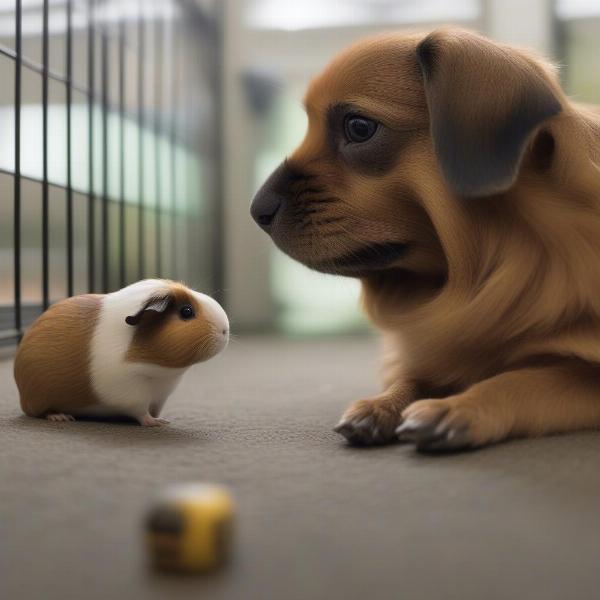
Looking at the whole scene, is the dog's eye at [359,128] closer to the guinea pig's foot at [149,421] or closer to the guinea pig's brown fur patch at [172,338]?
the guinea pig's brown fur patch at [172,338]

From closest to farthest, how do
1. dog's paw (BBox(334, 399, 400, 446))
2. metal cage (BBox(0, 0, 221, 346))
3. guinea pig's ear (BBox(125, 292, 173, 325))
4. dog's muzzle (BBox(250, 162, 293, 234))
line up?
dog's paw (BBox(334, 399, 400, 446)) < guinea pig's ear (BBox(125, 292, 173, 325)) < dog's muzzle (BBox(250, 162, 293, 234)) < metal cage (BBox(0, 0, 221, 346))

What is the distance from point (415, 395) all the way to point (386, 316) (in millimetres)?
182

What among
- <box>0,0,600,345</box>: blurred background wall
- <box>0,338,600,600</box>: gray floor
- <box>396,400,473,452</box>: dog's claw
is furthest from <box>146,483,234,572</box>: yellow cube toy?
<box>0,0,600,345</box>: blurred background wall

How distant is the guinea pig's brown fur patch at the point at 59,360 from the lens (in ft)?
4.46

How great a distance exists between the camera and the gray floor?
2.22ft

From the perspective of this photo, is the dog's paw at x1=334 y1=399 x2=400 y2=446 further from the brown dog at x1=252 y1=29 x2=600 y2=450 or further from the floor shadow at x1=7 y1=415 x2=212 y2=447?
the floor shadow at x1=7 y1=415 x2=212 y2=447

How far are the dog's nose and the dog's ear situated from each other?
1.04 ft

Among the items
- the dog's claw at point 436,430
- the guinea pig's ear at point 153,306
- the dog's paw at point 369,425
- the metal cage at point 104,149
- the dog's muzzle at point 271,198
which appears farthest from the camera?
the metal cage at point 104,149

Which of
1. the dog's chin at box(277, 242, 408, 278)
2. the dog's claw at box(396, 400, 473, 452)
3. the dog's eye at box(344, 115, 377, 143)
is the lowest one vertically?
the dog's claw at box(396, 400, 473, 452)

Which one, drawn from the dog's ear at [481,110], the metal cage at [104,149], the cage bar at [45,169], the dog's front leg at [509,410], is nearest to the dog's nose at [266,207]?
the dog's ear at [481,110]

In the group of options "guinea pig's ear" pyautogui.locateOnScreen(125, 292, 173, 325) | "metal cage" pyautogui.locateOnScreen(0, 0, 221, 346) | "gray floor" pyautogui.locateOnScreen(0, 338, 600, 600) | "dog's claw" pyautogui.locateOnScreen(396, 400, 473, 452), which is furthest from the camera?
"metal cage" pyautogui.locateOnScreen(0, 0, 221, 346)

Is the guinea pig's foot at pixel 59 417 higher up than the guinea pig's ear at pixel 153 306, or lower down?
lower down

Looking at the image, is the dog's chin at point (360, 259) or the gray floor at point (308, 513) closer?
the gray floor at point (308, 513)

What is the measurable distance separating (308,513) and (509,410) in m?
0.43
